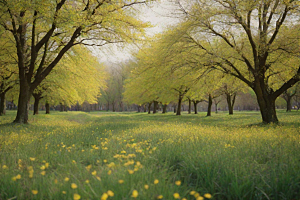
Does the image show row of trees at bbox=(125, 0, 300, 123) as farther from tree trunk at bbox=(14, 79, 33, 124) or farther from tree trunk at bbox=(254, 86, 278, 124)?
tree trunk at bbox=(14, 79, 33, 124)

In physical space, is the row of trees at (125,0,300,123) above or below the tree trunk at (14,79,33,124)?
above

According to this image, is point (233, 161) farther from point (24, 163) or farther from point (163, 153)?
point (24, 163)

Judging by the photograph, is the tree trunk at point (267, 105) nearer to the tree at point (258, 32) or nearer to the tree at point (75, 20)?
the tree at point (258, 32)

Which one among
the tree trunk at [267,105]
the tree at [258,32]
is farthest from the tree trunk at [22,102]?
the tree trunk at [267,105]

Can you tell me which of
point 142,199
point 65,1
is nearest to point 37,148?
point 142,199

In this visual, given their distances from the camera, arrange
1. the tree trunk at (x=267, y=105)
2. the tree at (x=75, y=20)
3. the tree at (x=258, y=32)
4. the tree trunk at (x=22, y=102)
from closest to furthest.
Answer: the tree at (x=75, y=20) < the tree at (x=258, y=32) < the tree trunk at (x=267, y=105) < the tree trunk at (x=22, y=102)

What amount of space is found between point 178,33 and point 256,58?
17.0 ft

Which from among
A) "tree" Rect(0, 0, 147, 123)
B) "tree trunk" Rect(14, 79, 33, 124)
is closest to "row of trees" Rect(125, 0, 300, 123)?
"tree" Rect(0, 0, 147, 123)

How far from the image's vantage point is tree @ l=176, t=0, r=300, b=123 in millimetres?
10805

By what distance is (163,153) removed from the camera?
4418 millimetres

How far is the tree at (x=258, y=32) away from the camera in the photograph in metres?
10.8

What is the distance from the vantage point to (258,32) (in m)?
12.8

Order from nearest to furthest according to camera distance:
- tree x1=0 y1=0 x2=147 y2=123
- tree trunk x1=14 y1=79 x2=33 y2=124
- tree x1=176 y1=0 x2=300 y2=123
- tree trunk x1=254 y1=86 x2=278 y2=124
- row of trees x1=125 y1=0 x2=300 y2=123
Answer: tree x1=0 y1=0 x2=147 y2=123 < tree x1=176 y1=0 x2=300 y2=123 < row of trees x1=125 y1=0 x2=300 y2=123 < tree trunk x1=254 y1=86 x2=278 y2=124 < tree trunk x1=14 y1=79 x2=33 y2=124

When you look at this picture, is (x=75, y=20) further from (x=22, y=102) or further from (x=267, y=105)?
(x=267, y=105)
